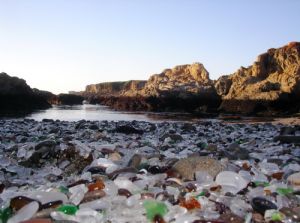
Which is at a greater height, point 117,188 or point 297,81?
point 297,81

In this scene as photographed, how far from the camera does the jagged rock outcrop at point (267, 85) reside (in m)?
23.6

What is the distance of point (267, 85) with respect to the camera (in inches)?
1053

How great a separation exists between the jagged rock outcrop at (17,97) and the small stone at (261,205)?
25.6 m

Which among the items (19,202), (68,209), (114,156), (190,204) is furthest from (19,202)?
(114,156)

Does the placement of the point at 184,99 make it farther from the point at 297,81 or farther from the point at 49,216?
the point at 49,216

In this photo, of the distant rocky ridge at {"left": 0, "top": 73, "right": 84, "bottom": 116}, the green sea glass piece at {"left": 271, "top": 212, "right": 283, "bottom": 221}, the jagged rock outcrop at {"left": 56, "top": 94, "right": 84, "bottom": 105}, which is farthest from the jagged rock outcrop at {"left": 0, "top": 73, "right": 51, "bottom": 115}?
the green sea glass piece at {"left": 271, "top": 212, "right": 283, "bottom": 221}

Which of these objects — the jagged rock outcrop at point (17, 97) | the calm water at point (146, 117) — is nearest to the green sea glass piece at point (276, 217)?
the calm water at point (146, 117)

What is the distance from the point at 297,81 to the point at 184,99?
8.25m

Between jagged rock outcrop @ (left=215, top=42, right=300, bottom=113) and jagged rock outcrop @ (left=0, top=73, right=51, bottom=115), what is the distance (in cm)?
1467

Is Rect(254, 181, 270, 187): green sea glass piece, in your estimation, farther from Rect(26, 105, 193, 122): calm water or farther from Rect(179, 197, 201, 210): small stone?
Rect(26, 105, 193, 122): calm water

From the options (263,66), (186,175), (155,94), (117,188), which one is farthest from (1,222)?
(263,66)

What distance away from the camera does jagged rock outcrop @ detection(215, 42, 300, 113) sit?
929 inches

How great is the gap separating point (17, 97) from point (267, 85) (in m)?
18.5

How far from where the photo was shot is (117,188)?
9.10 feet
